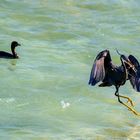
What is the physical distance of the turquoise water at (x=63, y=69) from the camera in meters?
8.66

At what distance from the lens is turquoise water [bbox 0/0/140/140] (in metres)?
8.66

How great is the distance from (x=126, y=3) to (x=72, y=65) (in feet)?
24.2

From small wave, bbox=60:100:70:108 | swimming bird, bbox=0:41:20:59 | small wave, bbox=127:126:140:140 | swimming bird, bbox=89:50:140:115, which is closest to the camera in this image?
swimming bird, bbox=89:50:140:115

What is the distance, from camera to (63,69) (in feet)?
39.2

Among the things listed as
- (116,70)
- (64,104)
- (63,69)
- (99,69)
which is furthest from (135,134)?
(63,69)

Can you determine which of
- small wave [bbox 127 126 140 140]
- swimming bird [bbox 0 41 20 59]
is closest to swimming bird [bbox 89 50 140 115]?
small wave [bbox 127 126 140 140]

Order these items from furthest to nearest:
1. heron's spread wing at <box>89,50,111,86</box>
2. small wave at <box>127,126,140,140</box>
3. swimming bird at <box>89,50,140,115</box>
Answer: small wave at <box>127,126,140,140</box>
swimming bird at <box>89,50,140,115</box>
heron's spread wing at <box>89,50,111,86</box>

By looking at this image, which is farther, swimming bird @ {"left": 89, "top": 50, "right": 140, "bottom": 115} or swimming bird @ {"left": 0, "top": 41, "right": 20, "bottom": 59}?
swimming bird @ {"left": 0, "top": 41, "right": 20, "bottom": 59}

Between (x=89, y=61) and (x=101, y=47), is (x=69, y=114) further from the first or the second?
(x=101, y=47)

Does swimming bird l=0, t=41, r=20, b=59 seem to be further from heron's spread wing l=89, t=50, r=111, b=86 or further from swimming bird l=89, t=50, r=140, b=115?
heron's spread wing l=89, t=50, r=111, b=86

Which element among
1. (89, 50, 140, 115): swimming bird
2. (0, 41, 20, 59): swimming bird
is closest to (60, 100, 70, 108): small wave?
(89, 50, 140, 115): swimming bird

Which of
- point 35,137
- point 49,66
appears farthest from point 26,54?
point 35,137

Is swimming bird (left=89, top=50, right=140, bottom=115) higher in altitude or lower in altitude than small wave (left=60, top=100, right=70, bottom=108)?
higher

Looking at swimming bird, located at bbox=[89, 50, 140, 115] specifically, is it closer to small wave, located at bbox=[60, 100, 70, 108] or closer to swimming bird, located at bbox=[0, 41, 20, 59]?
small wave, located at bbox=[60, 100, 70, 108]
